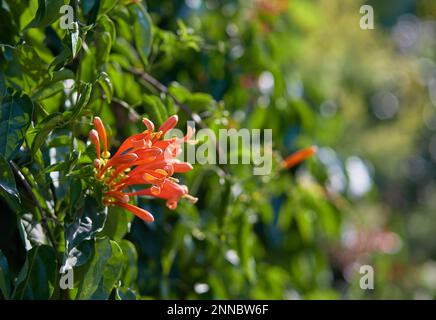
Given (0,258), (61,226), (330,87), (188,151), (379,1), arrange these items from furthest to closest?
1. (379,1)
2. (330,87)
3. (188,151)
4. (61,226)
5. (0,258)

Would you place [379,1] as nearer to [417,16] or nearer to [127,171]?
[417,16]

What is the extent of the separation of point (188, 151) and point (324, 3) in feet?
6.20

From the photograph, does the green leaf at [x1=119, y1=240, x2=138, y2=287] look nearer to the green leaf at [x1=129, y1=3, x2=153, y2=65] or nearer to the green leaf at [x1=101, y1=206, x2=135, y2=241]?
the green leaf at [x1=101, y1=206, x2=135, y2=241]

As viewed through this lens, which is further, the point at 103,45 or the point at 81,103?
the point at 103,45

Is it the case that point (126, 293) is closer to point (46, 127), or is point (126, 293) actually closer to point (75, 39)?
point (46, 127)

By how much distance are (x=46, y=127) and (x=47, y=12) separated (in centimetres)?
18

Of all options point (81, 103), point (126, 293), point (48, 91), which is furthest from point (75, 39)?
point (126, 293)

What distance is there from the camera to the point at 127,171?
112 cm

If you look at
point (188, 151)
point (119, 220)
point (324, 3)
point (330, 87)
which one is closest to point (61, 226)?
point (119, 220)

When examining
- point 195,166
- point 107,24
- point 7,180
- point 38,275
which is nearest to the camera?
point 7,180

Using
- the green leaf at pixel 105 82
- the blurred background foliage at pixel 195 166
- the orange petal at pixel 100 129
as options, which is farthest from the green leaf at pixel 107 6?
the orange petal at pixel 100 129

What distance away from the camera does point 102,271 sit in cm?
111

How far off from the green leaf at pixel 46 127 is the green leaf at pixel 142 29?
326 millimetres

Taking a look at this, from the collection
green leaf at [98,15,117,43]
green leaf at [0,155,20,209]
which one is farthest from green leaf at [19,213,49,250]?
green leaf at [98,15,117,43]
